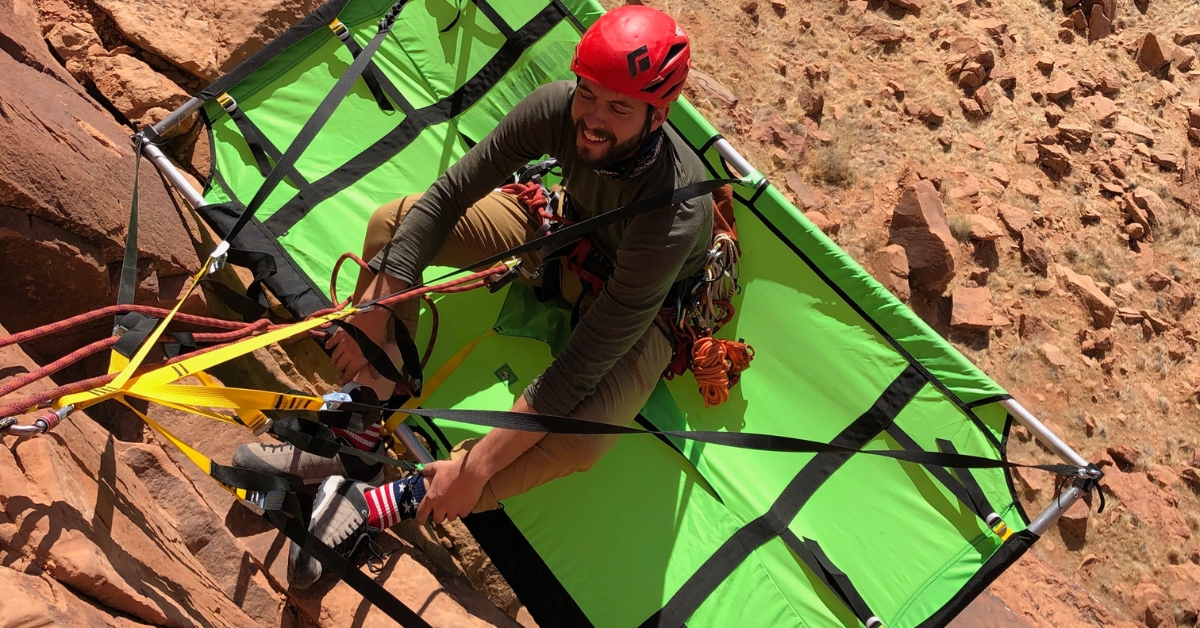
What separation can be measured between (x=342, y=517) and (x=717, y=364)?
66.0 inches

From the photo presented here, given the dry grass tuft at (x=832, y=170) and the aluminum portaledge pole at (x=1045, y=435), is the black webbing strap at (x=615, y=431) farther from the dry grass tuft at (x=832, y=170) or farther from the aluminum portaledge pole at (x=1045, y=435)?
the dry grass tuft at (x=832, y=170)

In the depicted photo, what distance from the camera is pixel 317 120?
11.6 ft

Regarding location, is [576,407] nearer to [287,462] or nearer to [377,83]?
[287,462]

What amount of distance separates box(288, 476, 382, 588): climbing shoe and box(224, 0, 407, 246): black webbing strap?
1.16 meters

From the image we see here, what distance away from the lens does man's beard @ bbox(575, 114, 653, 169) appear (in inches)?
102

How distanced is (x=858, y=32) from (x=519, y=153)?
4.71 meters

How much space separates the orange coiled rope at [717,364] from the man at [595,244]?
237 millimetres

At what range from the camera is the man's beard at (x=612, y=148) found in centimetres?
258

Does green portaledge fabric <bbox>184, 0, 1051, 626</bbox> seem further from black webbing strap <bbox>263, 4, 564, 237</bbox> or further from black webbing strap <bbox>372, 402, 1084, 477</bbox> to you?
black webbing strap <bbox>372, 402, 1084, 477</bbox>

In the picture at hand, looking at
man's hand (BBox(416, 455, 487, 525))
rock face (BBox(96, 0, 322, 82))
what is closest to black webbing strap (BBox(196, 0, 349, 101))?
rock face (BBox(96, 0, 322, 82))

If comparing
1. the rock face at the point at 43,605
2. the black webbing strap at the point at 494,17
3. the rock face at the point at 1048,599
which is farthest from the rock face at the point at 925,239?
the rock face at the point at 43,605

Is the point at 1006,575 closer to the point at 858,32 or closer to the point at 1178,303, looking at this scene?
the point at 1178,303

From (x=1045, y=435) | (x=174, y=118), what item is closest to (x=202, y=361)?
(x=174, y=118)

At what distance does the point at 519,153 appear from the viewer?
9.82ft
